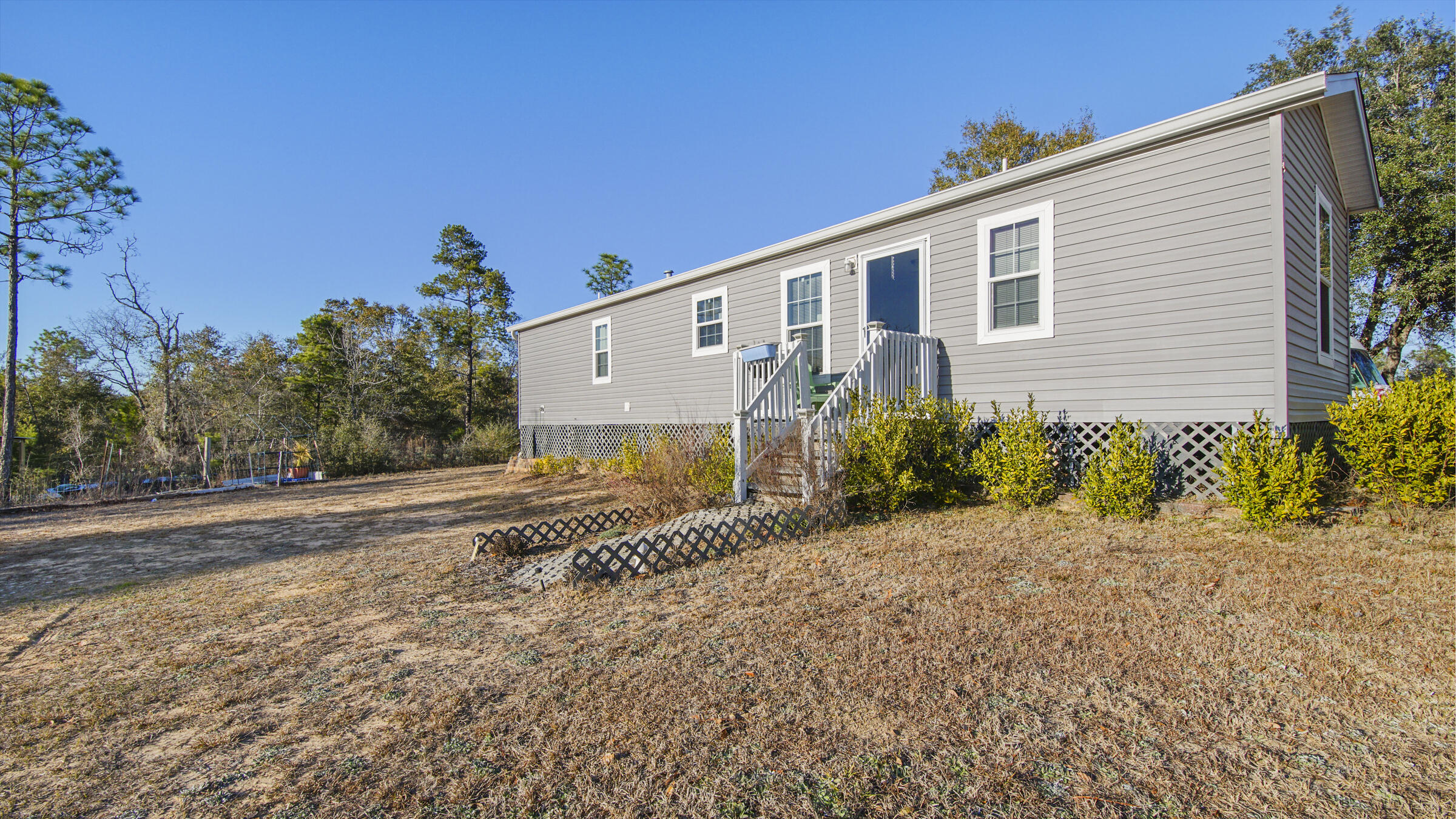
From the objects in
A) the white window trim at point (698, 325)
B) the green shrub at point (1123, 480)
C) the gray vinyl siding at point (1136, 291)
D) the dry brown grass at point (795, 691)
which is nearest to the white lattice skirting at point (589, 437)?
the white window trim at point (698, 325)

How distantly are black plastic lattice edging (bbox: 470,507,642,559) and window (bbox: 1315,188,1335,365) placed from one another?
25.8ft

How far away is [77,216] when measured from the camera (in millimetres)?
13617

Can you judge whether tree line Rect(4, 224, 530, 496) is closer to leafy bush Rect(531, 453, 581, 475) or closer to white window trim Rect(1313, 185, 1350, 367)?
leafy bush Rect(531, 453, 581, 475)

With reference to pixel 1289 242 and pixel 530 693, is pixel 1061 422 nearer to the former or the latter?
pixel 1289 242

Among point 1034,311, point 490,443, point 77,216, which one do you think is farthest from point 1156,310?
point 77,216

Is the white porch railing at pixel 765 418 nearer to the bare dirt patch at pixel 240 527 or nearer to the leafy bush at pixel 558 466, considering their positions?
the bare dirt patch at pixel 240 527

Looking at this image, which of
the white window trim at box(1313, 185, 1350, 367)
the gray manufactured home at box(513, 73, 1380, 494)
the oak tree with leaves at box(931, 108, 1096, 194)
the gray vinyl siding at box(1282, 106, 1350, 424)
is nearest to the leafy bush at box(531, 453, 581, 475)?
the gray manufactured home at box(513, 73, 1380, 494)

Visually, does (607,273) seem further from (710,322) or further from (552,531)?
(552,531)

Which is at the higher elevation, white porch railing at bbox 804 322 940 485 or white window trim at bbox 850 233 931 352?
white window trim at bbox 850 233 931 352

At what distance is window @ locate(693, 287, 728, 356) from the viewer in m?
10.8

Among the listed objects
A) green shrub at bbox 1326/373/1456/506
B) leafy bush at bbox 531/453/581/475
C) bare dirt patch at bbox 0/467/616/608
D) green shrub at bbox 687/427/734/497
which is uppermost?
green shrub at bbox 1326/373/1456/506

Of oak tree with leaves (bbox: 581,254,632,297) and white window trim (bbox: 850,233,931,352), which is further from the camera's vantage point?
oak tree with leaves (bbox: 581,254,632,297)

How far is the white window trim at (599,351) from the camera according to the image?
13.6m

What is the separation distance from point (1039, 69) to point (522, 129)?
12.0 m
